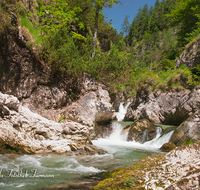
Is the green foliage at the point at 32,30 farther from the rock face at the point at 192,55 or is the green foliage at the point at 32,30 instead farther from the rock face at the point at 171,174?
the rock face at the point at 192,55

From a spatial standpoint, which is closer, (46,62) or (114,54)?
(46,62)

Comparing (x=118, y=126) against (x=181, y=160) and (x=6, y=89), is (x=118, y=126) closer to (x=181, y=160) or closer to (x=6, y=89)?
(x=6, y=89)

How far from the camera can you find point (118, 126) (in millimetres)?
13477

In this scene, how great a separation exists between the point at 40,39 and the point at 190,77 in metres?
12.8

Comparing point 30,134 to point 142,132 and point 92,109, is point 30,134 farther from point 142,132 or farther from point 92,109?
point 142,132

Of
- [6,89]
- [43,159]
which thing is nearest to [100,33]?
[6,89]

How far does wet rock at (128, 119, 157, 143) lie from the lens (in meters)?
11.5

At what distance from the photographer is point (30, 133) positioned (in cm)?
693

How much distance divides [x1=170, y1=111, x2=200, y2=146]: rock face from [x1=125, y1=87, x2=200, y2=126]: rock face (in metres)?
2.66

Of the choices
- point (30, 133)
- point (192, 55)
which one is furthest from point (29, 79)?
point (192, 55)

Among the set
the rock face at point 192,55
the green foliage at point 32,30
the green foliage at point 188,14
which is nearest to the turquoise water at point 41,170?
the green foliage at point 32,30

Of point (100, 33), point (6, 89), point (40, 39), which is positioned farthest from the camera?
point (100, 33)

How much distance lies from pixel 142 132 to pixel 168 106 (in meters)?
4.09

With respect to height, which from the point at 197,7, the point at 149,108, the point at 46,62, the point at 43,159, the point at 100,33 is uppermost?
the point at 197,7
